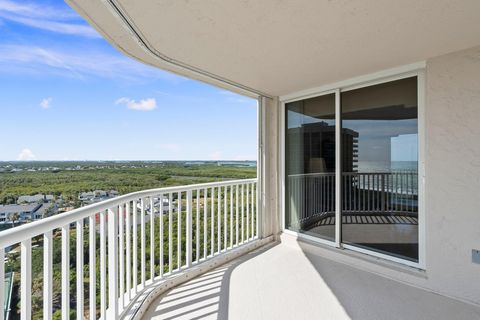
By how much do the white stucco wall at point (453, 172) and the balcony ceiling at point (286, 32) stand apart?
9.7 inches

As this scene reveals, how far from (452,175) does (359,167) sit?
89 cm

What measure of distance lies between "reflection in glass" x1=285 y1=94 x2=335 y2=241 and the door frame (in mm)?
69

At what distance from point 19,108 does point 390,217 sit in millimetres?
13498

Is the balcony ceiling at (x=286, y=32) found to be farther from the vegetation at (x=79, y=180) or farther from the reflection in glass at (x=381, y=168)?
the vegetation at (x=79, y=180)

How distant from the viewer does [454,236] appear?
2.24 m

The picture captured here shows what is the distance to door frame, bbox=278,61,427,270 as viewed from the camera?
8.09 feet

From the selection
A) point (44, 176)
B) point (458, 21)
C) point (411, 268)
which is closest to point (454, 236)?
point (411, 268)

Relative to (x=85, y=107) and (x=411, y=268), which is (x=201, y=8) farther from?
(x=85, y=107)

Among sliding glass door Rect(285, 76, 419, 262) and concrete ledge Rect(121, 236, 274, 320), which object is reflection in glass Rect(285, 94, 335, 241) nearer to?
sliding glass door Rect(285, 76, 419, 262)

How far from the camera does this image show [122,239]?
192 cm

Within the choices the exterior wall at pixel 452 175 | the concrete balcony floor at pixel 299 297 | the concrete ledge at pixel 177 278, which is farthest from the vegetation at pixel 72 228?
the exterior wall at pixel 452 175

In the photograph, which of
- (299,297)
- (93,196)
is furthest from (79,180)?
(299,297)

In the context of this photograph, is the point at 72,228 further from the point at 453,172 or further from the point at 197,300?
the point at 453,172

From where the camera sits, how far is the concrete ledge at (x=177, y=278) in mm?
2021
